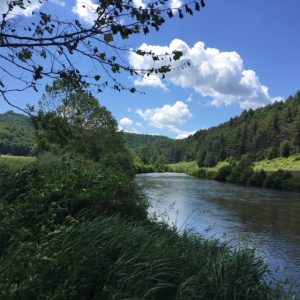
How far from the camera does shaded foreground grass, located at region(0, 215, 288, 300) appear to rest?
16.7ft

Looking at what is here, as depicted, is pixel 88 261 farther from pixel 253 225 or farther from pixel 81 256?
pixel 253 225

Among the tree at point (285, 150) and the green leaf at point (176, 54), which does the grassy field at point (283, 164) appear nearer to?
the tree at point (285, 150)

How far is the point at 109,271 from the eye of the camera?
5.80 m

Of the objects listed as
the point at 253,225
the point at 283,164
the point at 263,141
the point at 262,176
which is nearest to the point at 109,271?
the point at 253,225

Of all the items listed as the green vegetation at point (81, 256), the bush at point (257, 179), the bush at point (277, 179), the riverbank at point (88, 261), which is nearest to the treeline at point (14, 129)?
the green vegetation at point (81, 256)

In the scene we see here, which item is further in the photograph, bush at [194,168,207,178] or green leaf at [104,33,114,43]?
bush at [194,168,207,178]

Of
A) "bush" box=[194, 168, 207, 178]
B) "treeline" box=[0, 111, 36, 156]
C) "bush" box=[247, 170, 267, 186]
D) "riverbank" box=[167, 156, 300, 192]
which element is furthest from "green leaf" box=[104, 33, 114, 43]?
"bush" box=[194, 168, 207, 178]

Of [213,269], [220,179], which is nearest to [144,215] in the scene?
[213,269]

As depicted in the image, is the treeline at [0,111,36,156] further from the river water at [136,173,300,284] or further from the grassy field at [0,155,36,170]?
the river water at [136,173,300,284]

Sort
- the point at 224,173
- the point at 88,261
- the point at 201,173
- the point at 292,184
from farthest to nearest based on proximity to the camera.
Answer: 1. the point at 201,173
2. the point at 224,173
3. the point at 292,184
4. the point at 88,261

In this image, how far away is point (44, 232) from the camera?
6816 millimetres

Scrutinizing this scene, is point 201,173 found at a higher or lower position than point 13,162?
higher

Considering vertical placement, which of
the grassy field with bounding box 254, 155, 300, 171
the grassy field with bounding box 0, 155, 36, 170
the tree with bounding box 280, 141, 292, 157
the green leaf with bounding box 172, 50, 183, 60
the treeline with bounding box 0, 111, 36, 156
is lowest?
the grassy field with bounding box 0, 155, 36, 170

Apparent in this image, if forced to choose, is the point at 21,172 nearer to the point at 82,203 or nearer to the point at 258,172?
the point at 82,203
